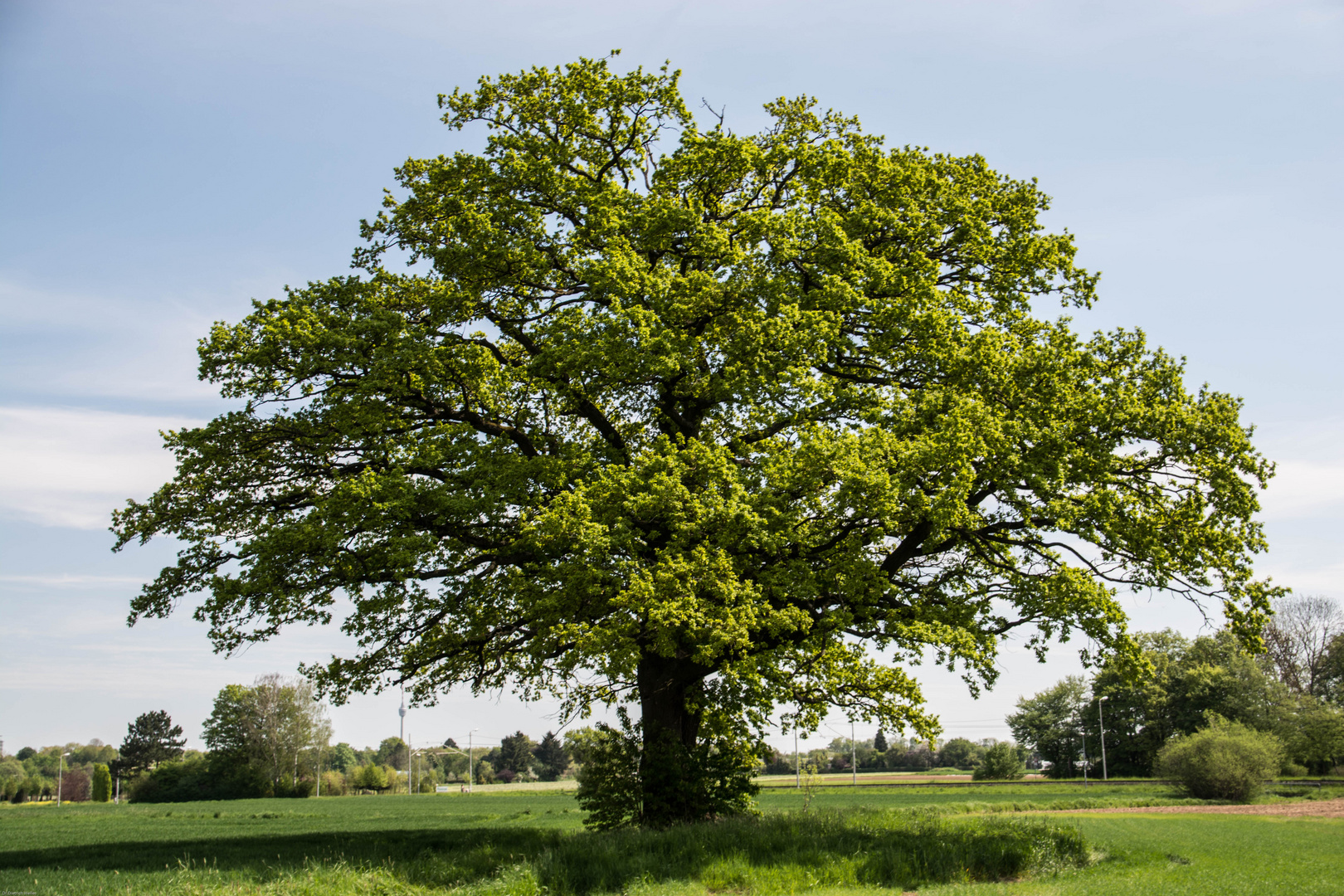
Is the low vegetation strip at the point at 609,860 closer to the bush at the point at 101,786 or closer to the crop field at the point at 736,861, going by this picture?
the crop field at the point at 736,861

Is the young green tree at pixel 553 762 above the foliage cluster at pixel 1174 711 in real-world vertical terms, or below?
below

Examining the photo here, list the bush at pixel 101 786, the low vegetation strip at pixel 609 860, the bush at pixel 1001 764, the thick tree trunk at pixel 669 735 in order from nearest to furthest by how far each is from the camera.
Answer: the low vegetation strip at pixel 609 860, the thick tree trunk at pixel 669 735, the bush at pixel 1001 764, the bush at pixel 101 786

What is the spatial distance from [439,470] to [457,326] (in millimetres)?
3376

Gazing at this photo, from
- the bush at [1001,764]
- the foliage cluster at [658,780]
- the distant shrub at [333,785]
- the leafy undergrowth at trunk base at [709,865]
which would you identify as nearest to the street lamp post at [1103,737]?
the bush at [1001,764]

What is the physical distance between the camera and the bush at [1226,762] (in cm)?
4412

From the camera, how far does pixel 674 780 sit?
58.7 feet

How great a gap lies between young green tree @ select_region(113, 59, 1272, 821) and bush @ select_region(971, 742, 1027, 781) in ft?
222

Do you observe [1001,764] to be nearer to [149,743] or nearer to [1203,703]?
[1203,703]

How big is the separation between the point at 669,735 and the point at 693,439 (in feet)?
20.3

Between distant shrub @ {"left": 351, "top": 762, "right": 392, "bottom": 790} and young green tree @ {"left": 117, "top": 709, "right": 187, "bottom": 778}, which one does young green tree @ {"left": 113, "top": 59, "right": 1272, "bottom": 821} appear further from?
young green tree @ {"left": 117, "top": 709, "right": 187, "bottom": 778}

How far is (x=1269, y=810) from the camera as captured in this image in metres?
38.0

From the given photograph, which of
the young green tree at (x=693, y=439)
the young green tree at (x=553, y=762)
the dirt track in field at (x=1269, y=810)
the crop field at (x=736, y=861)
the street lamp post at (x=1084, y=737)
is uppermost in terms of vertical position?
the young green tree at (x=693, y=439)

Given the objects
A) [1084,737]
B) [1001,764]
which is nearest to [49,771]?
[1001,764]

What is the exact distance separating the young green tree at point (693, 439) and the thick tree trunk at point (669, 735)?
0.08m
